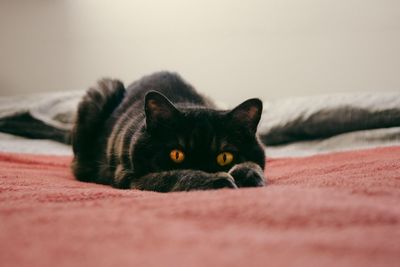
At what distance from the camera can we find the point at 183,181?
3.27 feet

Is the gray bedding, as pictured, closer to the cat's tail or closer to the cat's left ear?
the cat's tail

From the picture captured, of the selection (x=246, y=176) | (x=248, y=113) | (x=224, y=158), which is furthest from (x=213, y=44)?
(x=246, y=176)

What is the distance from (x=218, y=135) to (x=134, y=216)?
541mm

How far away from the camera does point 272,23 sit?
273 cm

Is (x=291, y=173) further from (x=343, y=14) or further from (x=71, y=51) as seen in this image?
(x=71, y=51)

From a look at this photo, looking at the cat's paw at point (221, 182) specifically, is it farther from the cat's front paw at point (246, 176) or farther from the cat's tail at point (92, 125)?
the cat's tail at point (92, 125)

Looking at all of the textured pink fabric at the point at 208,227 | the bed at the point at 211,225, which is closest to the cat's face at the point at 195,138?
the bed at the point at 211,225

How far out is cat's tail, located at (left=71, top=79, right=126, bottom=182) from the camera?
159 cm

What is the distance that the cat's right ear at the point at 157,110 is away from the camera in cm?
117

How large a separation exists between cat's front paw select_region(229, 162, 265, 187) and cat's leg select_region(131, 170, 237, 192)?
0.07m

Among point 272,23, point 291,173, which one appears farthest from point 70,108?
point 291,173

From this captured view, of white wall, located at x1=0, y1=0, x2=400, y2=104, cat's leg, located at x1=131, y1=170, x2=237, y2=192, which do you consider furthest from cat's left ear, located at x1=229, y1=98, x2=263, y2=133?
white wall, located at x1=0, y1=0, x2=400, y2=104

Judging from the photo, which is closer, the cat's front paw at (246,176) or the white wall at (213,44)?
the cat's front paw at (246,176)

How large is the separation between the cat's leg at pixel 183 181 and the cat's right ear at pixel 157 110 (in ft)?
0.48
